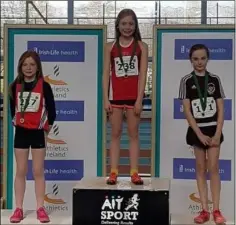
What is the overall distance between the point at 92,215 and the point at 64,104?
1231 mm

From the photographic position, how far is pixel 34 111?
345 centimetres

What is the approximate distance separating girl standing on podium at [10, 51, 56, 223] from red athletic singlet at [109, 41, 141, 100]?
478 millimetres

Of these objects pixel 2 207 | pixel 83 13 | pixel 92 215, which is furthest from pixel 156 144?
pixel 83 13

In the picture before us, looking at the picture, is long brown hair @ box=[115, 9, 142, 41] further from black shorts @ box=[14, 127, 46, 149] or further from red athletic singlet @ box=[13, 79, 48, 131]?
black shorts @ box=[14, 127, 46, 149]

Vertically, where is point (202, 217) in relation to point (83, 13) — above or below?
below

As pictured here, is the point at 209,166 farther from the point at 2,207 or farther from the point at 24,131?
the point at 2,207

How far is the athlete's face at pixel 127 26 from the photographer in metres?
3.43

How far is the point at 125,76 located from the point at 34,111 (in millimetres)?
692

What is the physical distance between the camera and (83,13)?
6148 millimetres

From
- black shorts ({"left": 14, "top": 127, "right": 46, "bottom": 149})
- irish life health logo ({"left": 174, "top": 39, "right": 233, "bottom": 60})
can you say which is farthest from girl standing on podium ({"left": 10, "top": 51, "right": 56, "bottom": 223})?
irish life health logo ({"left": 174, "top": 39, "right": 233, "bottom": 60})

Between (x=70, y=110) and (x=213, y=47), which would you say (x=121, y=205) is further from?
(x=213, y=47)

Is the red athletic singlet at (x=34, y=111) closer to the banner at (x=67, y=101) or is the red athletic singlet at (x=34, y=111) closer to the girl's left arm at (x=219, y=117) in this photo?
the banner at (x=67, y=101)

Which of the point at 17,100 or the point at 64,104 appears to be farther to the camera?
the point at 64,104

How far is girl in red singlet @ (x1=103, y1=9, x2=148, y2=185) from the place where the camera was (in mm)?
3467
